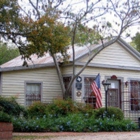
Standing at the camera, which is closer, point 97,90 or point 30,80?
point 97,90

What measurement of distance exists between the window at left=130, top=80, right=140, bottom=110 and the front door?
0.98 meters

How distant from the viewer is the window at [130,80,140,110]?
2571 cm

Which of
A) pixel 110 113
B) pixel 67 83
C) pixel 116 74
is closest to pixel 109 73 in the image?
pixel 116 74

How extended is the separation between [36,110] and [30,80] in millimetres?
2391

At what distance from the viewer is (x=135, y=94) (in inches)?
1022

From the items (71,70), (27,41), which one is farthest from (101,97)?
(27,41)

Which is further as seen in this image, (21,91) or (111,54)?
(111,54)

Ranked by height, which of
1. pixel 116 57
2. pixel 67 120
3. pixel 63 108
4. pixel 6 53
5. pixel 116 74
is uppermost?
pixel 6 53

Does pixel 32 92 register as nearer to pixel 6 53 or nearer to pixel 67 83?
pixel 67 83

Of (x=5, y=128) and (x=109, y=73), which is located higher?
(x=109, y=73)

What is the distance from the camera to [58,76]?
76.9 ft

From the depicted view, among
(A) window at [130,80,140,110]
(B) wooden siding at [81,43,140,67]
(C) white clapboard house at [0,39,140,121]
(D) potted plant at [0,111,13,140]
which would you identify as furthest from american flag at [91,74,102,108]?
(D) potted plant at [0,111,13,140]

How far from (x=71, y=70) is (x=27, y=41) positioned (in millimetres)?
8021

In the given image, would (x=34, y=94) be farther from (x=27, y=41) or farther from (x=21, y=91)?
(x=27, y=41)
